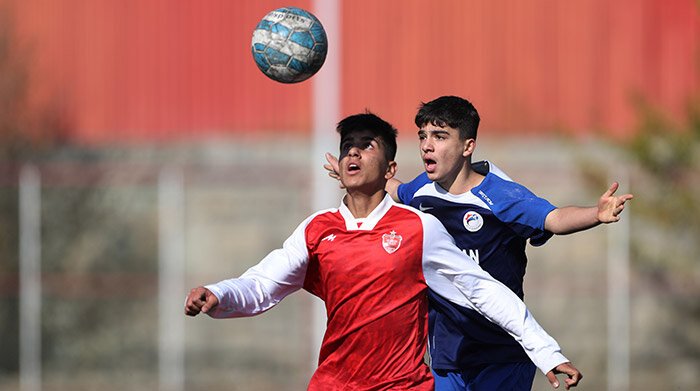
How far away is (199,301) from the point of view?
575 cm

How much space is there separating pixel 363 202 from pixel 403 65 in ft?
34.8

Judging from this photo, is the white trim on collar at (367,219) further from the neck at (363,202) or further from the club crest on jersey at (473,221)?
the club crest on jersey at (473,221)

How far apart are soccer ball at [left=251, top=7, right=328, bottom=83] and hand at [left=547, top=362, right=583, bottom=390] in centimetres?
243

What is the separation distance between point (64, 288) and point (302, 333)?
294cm

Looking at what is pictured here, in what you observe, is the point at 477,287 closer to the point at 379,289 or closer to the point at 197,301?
the point at 379,289

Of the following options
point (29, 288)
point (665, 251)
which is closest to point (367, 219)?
point (665, 251)

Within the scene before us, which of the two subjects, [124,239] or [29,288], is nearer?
[29,288]

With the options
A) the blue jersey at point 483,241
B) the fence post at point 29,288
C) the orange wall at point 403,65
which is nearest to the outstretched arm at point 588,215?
the blue jersey at point 483,241

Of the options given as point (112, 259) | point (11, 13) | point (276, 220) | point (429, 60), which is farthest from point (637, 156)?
point (11, 13)

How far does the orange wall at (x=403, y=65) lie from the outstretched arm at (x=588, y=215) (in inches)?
394

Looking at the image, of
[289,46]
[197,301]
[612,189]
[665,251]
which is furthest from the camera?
[665,251]

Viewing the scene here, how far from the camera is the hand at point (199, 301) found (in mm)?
5699

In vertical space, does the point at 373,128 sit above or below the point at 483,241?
above

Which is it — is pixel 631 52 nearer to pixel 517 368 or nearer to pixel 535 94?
pixel 535 94
